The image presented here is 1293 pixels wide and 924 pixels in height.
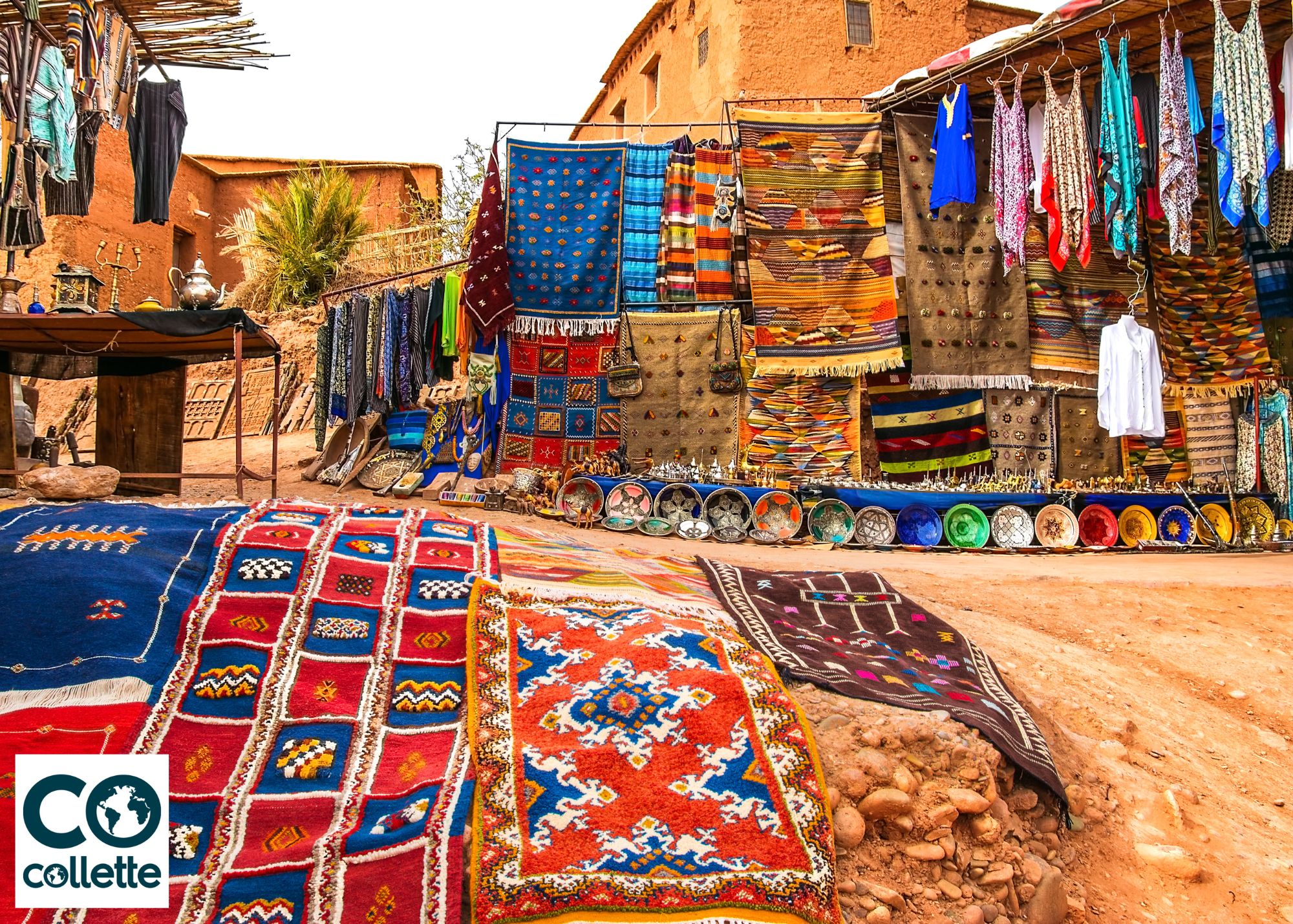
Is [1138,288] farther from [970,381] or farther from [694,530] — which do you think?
[694,530]

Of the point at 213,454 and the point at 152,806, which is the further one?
the point at 213,454

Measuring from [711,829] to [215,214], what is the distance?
1779 centimetres

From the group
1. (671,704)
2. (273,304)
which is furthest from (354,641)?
(273,304)

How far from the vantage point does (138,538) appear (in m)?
3.32

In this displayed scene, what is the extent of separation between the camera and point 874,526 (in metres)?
7.68

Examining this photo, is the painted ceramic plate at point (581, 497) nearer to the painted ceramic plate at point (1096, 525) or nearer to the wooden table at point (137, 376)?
the wooden table at point (137, 376)

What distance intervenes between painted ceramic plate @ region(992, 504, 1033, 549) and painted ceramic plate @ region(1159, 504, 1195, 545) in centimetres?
123

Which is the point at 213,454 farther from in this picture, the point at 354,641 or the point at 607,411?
the point at 354,641

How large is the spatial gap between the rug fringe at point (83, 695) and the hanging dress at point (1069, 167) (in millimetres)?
7254

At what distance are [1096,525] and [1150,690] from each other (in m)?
3.68

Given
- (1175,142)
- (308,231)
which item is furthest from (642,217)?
(308,231)

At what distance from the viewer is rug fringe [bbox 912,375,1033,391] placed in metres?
8.14

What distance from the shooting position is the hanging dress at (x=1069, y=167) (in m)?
7.20

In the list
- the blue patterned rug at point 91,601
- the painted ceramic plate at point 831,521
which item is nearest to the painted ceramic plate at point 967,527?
the painted ceramic plate at point 831,521
